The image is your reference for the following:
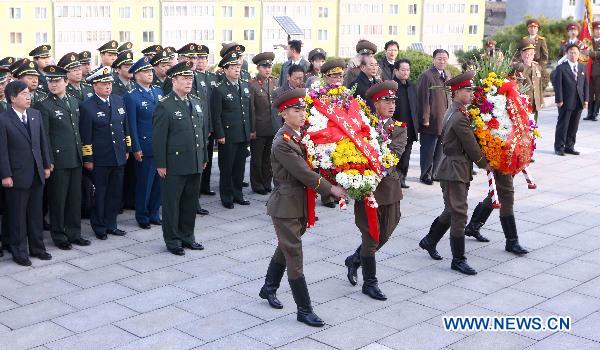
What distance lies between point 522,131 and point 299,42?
5.45 meters

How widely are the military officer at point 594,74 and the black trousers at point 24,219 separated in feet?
43.4

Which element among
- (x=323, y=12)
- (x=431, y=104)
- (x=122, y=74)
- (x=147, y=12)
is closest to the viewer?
(x=122, y=74)

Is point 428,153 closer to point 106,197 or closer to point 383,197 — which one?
point 106,197

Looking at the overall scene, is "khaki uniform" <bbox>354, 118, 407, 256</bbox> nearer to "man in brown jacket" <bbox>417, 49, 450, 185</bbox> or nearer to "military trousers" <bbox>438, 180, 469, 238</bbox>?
"military trousers" <bbox>438, 180, 469, 238</bbox>

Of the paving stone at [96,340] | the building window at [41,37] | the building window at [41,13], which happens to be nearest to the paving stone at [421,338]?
the paving stone at [96,340]

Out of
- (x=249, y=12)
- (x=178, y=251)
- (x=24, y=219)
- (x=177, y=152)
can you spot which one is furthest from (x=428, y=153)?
(x=249, y=12)

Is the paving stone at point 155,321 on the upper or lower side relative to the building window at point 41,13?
lower

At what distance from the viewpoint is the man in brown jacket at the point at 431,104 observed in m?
13.0

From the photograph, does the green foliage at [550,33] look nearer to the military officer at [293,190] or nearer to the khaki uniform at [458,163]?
the khaki uniform at [458,163]

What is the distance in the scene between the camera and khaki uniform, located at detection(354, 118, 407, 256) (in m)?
7.98

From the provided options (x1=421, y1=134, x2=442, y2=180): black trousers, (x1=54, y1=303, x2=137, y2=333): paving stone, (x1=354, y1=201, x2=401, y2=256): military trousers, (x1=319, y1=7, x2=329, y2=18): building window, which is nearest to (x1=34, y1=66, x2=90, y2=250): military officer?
(x1=54, y1=303, x2=137, y2=333): paving stone

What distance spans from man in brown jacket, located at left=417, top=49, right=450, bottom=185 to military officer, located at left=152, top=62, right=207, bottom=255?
14.7 feet

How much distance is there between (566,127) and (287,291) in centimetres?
912

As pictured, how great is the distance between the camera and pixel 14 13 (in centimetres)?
6250
